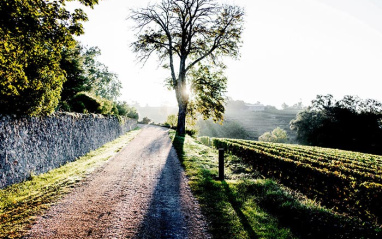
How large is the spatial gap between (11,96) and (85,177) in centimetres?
353

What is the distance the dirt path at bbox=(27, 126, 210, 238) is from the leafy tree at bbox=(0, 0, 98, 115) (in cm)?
353

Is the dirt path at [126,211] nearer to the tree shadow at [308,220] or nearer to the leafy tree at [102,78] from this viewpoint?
the tree shadow at [308,220]

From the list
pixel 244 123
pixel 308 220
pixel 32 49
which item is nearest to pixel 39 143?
pixel 32 49

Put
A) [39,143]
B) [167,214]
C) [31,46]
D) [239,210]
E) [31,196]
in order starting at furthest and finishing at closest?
1. [39,143]
2. [31,46]
3. [31,196]
4. [239,210]
5. [167,214]

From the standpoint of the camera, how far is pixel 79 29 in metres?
6.53

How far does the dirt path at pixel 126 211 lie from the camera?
12.0 feet

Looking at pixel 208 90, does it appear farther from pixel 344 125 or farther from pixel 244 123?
pixel 244 123

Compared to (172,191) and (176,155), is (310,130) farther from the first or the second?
(172,191)

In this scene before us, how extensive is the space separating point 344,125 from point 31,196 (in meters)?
53.0

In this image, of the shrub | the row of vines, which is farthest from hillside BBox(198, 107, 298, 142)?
the row of vines

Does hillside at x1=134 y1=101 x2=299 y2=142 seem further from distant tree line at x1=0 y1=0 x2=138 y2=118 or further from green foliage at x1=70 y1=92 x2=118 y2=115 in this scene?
distant tree line at x1=0 y1=0 x2=138 y2=118

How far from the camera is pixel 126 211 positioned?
445cm

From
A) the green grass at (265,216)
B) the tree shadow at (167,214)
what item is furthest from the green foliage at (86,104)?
the green grass at (265,216)

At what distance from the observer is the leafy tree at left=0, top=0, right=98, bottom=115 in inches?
207
